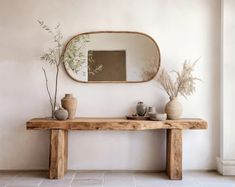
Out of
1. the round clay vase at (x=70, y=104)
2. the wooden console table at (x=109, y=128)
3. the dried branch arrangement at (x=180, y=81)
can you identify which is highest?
the dried branch arrangement at (x=180, y=81)

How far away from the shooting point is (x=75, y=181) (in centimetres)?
402

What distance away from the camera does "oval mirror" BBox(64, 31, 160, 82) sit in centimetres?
445

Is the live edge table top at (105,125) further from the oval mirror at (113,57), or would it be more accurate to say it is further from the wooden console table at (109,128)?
the oval mirror at (113,57)

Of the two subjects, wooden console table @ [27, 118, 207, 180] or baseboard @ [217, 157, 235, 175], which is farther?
baseboard @ [217, 157, 235, 175]

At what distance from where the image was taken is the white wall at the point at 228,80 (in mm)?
4344

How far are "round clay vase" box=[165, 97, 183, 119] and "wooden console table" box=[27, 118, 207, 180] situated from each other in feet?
0.42

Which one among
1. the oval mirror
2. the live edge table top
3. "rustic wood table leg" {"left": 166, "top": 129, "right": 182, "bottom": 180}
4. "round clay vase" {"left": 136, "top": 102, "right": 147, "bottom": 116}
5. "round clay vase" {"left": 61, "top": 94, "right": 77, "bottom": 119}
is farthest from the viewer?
the oval mirror

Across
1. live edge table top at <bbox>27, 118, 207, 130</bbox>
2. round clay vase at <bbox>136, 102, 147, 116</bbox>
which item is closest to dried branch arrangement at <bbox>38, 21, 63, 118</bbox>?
live edge table top at <bbox>27, 118, 207, 130</bbox>

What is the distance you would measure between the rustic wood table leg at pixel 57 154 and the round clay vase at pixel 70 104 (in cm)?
27

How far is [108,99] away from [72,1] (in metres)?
1.46

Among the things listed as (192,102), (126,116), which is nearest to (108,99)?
(126,116)

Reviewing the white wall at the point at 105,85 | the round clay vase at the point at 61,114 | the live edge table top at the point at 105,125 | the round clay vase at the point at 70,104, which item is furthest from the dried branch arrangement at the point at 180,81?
the round clay vase at the point at 61,114

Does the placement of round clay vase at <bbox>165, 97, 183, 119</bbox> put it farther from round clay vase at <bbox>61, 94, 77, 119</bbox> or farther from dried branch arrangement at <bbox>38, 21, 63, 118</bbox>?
dried branch arrangement at <bbox>38, 21, 63, 118</bbox>

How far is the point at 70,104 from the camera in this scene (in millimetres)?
4145
